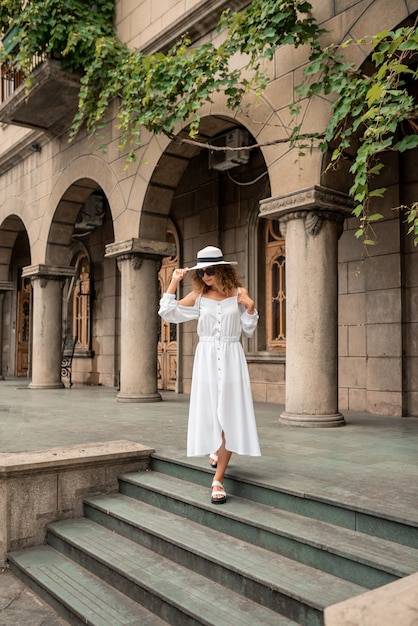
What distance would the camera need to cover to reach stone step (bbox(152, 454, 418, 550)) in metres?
3.22

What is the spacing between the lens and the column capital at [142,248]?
965 centimetres

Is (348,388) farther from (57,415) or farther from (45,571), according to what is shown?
(45,571)

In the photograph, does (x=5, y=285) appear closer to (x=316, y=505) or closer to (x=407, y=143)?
(x=407, y=143)

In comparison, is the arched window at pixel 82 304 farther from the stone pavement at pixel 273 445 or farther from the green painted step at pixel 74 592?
the green painted step at pixel 74 592

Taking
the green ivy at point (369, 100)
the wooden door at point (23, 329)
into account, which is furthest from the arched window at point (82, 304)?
the green ivy at point (369, 100)

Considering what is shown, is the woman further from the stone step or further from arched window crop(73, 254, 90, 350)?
arched window crop(73, 254, 90, 350)

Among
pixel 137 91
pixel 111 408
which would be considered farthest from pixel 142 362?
pixel 137 91

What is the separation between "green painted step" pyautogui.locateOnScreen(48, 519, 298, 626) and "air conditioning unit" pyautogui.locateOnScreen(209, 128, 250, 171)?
6.84m

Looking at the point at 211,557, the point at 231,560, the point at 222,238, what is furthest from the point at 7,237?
the point at 231,560

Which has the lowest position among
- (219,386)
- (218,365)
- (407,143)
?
(219,386)

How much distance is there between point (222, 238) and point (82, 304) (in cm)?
557

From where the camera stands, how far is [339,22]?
652cm

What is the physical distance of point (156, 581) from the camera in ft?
11.3

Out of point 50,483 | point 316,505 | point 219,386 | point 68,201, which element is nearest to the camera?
point 316,505
